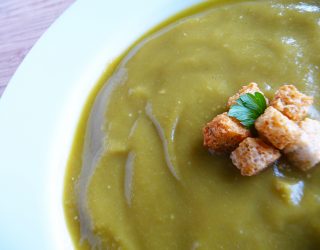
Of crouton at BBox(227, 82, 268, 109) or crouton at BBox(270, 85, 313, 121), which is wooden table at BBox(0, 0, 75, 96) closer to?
crouton at BBox(227, 82, 268, 109)

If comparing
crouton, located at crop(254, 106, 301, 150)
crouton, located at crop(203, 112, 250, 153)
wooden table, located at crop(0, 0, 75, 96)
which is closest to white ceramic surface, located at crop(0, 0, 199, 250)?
wooden table, located at crop(0, 0, 75, 96)

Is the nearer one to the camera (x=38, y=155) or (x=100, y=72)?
(x=38, y=155)

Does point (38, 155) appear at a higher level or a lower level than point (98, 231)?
higher

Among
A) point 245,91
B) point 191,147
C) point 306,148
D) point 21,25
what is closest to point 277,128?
point 306,148

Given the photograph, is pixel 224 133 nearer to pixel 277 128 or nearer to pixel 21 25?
pixel 277 128

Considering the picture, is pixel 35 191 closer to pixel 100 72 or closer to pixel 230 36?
pixel 100 72

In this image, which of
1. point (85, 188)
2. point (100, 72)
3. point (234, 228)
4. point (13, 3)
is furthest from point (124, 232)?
point (13, 3)

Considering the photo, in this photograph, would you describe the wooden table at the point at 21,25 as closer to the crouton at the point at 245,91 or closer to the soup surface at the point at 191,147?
the soup surface at the point at 191,147
